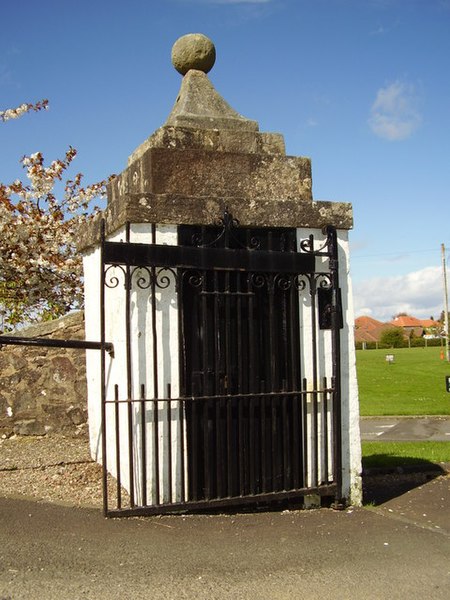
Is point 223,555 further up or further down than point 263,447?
further down

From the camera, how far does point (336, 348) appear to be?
18.3 feet

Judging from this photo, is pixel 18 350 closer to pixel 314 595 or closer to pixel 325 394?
pixel 325 394

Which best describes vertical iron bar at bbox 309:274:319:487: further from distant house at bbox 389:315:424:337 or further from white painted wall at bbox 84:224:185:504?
distant house at bbox 389:315:424:337

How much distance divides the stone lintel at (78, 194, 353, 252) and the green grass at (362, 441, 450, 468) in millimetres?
3597

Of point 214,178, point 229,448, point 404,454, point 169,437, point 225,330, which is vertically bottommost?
point 404,454

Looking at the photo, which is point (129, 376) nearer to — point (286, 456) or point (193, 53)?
point (286, 456)

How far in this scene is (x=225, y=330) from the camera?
5.34 meters

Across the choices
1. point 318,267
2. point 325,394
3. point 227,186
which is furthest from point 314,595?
point 227,186

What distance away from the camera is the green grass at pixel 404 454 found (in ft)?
26.9

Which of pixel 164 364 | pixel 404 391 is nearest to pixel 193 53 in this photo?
pixel 164 364

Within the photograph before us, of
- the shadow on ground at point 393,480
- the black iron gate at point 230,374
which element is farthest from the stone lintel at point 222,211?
the shadow on ground at point 393,480

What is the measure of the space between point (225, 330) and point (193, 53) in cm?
287

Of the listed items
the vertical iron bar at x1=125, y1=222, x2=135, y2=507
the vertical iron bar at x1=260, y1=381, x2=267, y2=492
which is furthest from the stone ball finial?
the vertical iron bar at x1=260, y1=381, x2=267, y2=492

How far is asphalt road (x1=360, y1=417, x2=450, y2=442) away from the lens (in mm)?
14430
